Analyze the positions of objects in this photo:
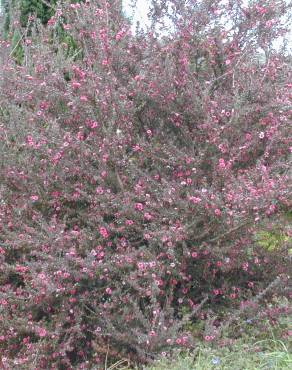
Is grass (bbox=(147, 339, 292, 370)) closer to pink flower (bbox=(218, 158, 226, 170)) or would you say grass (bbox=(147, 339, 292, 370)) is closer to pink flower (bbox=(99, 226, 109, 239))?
pink flower (bbox=(99, 226, 109, 239))

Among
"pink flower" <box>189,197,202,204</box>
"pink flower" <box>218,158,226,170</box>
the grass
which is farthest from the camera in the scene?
"pink flower" <box>218,158,226,170</box>

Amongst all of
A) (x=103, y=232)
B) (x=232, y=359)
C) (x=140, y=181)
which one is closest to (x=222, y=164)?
(x=140, y=181)

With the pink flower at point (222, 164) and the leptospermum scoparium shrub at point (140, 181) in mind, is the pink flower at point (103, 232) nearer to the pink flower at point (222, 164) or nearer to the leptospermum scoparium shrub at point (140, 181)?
the leptospermum scoparium shrub at point (140, 181)

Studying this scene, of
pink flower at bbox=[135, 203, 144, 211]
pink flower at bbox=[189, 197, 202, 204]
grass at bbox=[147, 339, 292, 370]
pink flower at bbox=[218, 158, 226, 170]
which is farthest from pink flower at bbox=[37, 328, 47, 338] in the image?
pink flower at bbox=[218, 158, 226, 170]

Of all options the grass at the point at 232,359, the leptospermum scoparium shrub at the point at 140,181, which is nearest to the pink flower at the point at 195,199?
the leptospermum scoparium shrub at the point at 140,181

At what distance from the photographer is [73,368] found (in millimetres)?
3521

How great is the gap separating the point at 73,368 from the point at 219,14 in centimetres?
243

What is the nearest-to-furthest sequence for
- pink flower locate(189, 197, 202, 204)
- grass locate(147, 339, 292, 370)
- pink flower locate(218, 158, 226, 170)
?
grass locate(147, 339, 292, 370) < pink flower locate(189, 197, 202, 204) < pink flower locate(218, 158, 226, 170)

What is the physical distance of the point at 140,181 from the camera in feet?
12.1

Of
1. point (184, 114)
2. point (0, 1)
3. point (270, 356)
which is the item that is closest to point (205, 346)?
point (270, 356)

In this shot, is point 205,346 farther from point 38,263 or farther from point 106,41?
point 106,41

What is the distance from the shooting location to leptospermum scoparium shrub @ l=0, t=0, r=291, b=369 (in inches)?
135

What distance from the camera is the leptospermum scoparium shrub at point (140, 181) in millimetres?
3430

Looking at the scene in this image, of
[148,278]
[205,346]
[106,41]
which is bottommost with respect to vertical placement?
[205,346]
